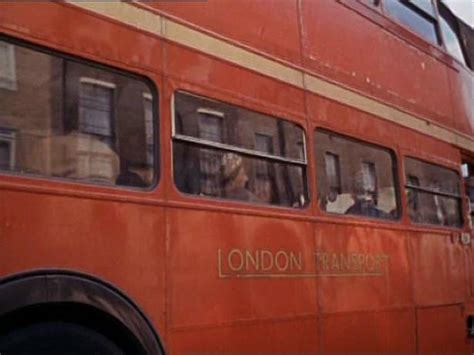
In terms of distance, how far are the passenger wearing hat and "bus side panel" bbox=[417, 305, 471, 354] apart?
2300 mm

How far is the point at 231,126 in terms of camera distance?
12.4 ft

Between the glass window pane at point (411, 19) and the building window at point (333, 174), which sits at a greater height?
the glass window pane at point (411, 19)

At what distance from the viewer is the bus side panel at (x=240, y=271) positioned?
3348 millimetres

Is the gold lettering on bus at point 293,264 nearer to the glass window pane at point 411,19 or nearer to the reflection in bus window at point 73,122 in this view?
the reflection in bus window at point 73,122

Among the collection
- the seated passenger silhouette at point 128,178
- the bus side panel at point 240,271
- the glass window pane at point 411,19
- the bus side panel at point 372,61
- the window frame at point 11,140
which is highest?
the glass window pane at point 411,19

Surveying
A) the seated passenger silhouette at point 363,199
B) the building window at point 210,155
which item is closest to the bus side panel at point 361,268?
the seated passenger silhouette at point 363,199

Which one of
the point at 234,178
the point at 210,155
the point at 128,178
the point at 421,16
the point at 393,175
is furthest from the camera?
the point at 421,16

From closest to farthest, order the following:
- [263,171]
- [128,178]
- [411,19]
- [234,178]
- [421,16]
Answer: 1. [128,178]
2. [234,178]
3. [263,171]
4. [411,19]
5. [421,16]

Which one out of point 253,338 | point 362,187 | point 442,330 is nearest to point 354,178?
point 362,187

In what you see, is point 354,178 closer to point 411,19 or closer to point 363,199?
point 363,199

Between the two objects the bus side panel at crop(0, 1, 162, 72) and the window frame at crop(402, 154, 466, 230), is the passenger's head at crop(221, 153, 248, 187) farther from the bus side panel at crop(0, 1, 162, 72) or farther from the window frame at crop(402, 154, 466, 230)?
the window frame at crop(402, 154, 466, 230)

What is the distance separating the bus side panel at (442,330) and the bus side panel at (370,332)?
6.7 inches

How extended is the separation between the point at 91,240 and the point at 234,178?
108cm

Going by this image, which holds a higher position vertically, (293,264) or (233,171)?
(233,171)
